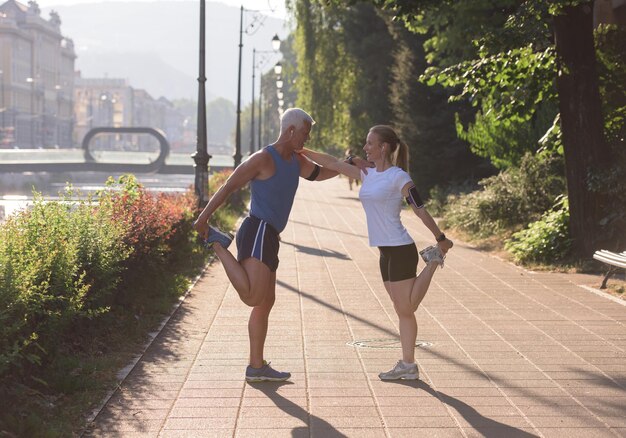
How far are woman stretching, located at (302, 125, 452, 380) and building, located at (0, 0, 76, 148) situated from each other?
411 feet

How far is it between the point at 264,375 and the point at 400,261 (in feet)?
3.93

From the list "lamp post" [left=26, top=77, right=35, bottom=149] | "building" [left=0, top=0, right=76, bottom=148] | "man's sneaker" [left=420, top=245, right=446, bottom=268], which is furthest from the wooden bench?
"lamp post" [left=26, top=77, right=35, bottom=149]

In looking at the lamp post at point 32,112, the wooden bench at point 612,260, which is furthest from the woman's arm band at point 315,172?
the lamp post at point 32,112

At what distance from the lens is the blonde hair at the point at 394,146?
7.50 meters

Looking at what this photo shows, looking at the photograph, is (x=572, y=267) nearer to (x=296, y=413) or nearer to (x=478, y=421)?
(x=478, y=421)

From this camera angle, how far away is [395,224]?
753 cm

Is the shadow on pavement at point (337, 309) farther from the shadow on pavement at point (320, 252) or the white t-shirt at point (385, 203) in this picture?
the shadow on pavement at point (320, 252)

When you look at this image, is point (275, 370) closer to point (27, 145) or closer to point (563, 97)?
point (563, 97)

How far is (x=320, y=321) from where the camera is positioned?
35.0 feet

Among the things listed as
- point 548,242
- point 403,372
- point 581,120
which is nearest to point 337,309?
point 403,372

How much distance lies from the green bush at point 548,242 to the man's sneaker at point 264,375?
368 inches

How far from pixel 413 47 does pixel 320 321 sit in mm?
22960

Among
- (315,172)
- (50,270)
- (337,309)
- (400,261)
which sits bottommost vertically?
(337,309)

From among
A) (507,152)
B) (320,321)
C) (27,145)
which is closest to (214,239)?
(320,321)
